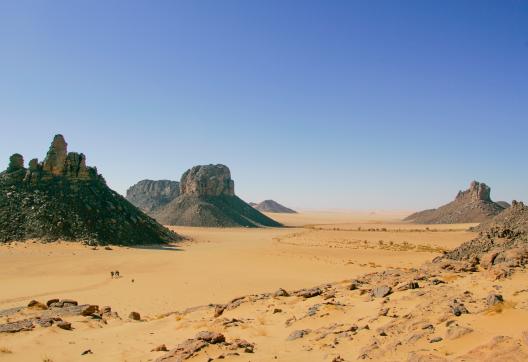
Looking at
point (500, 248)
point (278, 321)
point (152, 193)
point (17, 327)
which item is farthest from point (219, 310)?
point (152, 193)

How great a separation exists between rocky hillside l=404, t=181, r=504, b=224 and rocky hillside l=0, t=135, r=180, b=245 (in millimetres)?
84511

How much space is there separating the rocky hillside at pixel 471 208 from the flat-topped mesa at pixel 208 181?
59.6 metres

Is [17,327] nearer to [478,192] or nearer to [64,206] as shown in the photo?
[64,206]

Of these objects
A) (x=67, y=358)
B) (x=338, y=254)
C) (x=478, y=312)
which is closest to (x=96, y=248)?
(x=338, y=254)

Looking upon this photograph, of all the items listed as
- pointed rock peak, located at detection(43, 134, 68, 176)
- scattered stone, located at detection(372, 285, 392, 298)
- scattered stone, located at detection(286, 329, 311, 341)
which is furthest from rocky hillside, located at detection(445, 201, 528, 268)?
pointed rock peak, located at detection(43, 134, 68, 176)

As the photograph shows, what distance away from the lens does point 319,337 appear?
9367 mm

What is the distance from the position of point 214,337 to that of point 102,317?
665 centimetres

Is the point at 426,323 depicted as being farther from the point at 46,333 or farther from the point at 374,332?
the point at 46,333

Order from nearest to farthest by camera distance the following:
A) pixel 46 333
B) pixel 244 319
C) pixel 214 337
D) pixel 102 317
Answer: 1. pixel 214 337
2. pixel 46 333
3. pixel 244 319
4. pixel 102 317

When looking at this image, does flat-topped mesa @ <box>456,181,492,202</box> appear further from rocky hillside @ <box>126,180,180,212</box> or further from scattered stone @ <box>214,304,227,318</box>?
scattered stone @ <box>214,304,227,318</box>

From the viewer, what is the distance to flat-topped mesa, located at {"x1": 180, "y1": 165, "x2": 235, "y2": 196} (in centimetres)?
10369

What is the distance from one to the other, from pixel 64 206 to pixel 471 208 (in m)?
101

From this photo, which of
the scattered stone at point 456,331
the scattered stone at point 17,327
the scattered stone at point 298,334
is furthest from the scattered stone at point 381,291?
the scattered stone at point 17,327

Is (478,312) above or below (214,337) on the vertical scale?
above
